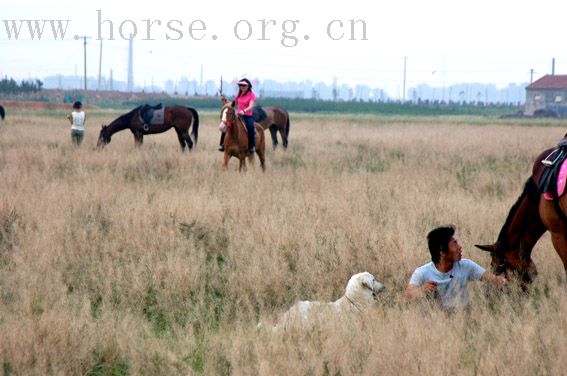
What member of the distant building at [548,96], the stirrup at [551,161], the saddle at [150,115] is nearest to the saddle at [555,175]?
the stirrup at [551,161]

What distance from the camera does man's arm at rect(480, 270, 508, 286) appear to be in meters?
6.08

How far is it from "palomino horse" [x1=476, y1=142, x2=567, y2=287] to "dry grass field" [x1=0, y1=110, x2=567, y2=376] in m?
0.26

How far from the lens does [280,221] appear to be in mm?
9250

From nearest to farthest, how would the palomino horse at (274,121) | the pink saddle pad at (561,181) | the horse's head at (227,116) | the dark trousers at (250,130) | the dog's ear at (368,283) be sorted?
the pink saddle pad at (561,181)
the dog's ear at (368,283)
the horse's head at (227,116)
the dark trousers at (250,130)
the palomino horse at (274,121)

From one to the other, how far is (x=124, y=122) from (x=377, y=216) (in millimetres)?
12352

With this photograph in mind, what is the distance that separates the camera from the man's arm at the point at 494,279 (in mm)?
6078

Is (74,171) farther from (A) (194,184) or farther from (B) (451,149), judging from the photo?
(B) (451,149)

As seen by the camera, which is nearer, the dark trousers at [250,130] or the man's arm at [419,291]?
the man's arm at [419,291]

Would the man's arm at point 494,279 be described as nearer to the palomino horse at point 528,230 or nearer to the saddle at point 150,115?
the palomino horse at point 528,230

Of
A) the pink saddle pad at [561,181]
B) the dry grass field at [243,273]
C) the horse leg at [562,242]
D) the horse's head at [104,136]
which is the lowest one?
the dry grass field at [243,273]

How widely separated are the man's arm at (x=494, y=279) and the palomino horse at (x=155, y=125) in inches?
595

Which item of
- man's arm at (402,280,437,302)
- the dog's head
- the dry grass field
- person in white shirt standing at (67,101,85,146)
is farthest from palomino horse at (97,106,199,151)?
man's arm at (402,280,437,302)

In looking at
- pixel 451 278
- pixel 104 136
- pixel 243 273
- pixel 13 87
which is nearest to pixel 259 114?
pixel 104 136

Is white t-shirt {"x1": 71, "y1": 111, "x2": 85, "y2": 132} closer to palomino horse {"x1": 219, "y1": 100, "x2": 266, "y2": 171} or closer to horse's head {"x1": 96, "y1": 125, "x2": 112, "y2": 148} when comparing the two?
horse's head {"x1": 96, "y1": 125, "x2": 112, "y2": 148}
